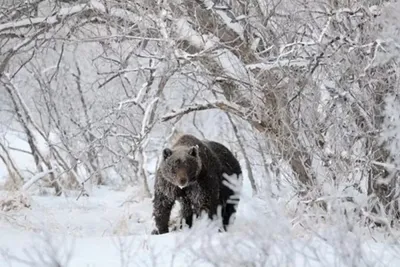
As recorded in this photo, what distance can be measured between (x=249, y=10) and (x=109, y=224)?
3343mm

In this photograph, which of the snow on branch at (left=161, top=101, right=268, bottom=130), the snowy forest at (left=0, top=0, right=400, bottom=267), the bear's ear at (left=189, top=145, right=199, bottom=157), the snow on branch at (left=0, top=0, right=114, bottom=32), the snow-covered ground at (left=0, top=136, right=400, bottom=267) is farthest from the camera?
the snow on branch at (left=0, top=0, right=114, bottom=32)

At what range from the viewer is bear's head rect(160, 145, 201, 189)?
362 inches

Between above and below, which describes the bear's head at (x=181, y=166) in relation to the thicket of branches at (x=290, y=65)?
below

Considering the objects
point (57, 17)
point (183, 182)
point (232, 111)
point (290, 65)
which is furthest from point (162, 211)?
point (57, 17)

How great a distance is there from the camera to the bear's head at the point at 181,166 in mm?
9195

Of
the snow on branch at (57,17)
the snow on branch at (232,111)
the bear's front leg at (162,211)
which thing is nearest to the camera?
the bear's front leg at (162,211)

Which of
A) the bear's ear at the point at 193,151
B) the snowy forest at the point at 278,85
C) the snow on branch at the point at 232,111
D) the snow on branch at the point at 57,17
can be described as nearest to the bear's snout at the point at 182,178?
the bear's ear at the point at 193,151

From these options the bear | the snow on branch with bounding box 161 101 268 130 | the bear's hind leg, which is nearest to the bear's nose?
the bear

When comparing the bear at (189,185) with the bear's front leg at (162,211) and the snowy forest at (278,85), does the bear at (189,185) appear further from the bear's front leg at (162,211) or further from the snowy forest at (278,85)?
the snowy forest at (278,85)

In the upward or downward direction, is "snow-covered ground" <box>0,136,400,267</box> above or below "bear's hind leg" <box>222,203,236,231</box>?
above

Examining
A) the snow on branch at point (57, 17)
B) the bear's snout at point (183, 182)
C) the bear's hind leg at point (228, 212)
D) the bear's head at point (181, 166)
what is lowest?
the bear's hind leg at point (228, 212)

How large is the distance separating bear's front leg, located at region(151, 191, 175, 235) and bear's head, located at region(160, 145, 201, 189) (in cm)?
31

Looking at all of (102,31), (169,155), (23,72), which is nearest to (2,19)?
(102,31)

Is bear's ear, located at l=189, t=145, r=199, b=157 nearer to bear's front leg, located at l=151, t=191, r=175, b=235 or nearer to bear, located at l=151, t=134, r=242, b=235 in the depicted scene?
bear, located at l=151, t=134, r=242, b=235
